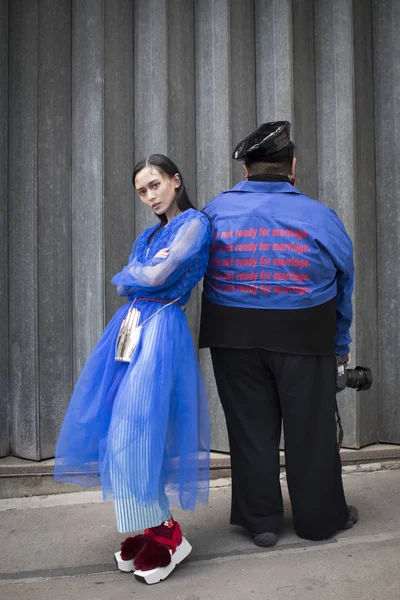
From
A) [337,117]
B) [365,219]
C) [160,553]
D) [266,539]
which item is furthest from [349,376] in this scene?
[337,117]

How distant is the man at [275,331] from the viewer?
3277mm

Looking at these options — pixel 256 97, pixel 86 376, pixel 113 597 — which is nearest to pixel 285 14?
pixel 256 97

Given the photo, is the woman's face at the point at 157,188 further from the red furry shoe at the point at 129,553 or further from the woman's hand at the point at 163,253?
the red furry shoe at the point at 129,553

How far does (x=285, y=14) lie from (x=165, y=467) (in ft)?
10.1

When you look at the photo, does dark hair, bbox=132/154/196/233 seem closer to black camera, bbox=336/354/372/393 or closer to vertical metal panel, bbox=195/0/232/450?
black camera, bbox=336/354/372/393

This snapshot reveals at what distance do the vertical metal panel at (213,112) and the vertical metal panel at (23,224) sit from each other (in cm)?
105

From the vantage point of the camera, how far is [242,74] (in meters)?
4.70

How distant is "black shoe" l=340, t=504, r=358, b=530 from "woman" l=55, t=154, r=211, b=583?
85 centimetres

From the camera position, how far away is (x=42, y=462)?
443cm

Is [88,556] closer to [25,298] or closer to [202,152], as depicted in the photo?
[25,298]

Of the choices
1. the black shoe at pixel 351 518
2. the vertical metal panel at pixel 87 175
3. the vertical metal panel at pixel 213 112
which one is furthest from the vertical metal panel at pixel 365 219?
the vertical metal panel at pixel 87 175

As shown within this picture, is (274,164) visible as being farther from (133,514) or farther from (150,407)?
(133,514)

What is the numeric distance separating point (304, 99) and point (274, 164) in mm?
1530

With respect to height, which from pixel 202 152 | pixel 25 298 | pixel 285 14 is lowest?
pixel 25 298
